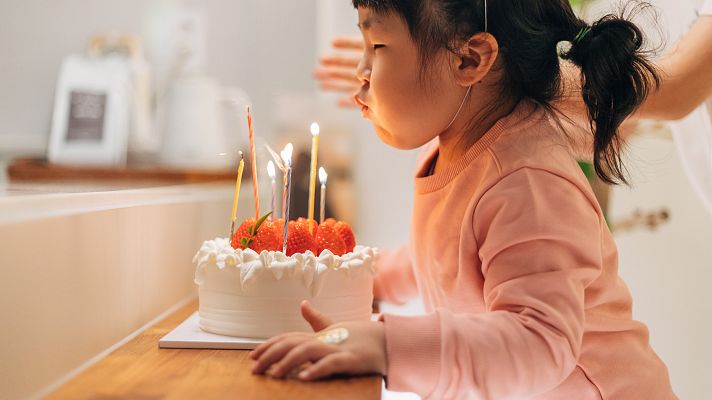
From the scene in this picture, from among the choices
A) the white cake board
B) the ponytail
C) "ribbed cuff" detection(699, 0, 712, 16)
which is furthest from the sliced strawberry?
"ribbed cuff" detection(699, 0, 712, 16)

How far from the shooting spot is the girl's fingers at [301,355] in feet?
2.24

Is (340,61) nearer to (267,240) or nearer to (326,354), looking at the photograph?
(267,240)

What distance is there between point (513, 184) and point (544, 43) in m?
0.21

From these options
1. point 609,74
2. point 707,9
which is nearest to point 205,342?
point 609,74

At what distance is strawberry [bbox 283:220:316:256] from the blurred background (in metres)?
0.47

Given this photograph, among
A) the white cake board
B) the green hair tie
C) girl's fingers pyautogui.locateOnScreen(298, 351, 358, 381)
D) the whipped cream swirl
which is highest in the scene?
the green hair tie

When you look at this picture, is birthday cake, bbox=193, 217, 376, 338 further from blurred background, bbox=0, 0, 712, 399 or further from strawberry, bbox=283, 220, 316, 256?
blurred background, bbox=0, 0, 712, 399

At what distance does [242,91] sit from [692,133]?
1323 millimetres

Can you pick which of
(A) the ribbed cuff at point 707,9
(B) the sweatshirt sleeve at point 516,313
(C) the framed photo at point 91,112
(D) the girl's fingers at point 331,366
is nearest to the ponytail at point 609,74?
(B) the sweatshirt sleeve at point 516,313

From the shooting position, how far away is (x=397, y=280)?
1.22 meters

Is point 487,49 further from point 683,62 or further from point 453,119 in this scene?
point 683,62

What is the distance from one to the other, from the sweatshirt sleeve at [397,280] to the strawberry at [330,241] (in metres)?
0.28

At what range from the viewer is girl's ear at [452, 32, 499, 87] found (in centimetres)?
92

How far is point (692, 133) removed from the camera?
1373 millimetres
